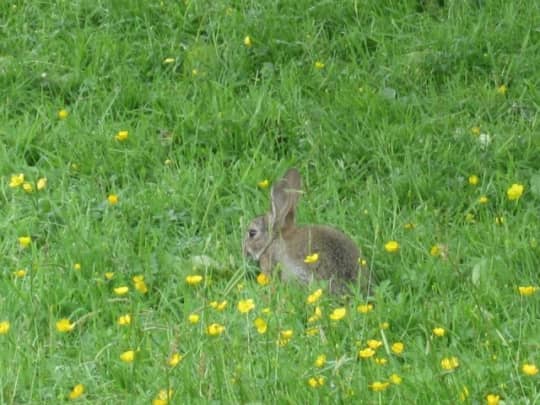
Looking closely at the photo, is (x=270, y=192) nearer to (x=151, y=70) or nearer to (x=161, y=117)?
(x=161, y=117)

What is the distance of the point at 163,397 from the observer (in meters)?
4.12

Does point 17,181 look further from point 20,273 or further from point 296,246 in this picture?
point 296,246

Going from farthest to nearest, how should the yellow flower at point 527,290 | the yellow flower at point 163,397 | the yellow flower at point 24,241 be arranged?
1. the yellow flower at point 24,241
2. the yellow flower at point 527,290
3. the yellow flower at point 163,397

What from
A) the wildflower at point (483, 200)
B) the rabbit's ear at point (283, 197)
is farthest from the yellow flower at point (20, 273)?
the wildflower at point (483, 200)

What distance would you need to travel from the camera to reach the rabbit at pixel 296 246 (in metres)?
5.23

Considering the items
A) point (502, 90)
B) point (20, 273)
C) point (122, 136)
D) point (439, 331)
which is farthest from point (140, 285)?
point (502, 90)

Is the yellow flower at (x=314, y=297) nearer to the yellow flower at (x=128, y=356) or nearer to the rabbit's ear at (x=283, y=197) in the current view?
the yellow flower at (x=128, y=356)

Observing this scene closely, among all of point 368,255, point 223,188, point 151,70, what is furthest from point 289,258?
point 151,70

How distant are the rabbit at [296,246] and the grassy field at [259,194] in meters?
0.10

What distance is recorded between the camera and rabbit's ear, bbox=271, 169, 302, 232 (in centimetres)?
557

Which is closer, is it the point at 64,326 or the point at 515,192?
the point at 64,326

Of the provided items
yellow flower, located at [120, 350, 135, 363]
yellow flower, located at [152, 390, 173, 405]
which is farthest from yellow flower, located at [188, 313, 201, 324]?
yellow flower, located at [152, 390, 173, 405]

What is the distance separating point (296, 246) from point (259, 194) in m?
0.71

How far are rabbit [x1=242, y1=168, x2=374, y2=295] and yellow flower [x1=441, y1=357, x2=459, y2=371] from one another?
0.88m
